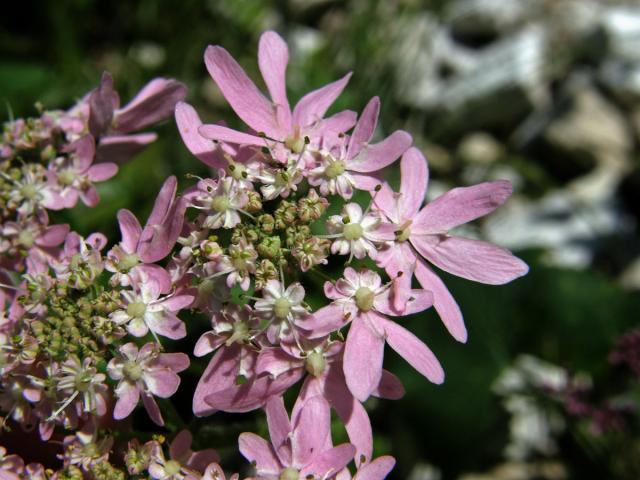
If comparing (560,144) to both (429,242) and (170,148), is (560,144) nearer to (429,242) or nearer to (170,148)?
(170,148)

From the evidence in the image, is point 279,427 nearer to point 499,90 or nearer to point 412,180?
point 412,180

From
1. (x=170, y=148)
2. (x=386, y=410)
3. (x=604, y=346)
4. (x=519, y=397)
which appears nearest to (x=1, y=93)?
(x=170, y=148)

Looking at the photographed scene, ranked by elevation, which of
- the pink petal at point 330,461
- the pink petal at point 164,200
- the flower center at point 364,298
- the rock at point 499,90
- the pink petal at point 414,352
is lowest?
the rock at point 499,90

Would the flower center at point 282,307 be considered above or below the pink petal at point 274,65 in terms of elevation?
below

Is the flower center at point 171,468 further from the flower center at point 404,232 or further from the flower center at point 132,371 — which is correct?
the flower center at point 404,232

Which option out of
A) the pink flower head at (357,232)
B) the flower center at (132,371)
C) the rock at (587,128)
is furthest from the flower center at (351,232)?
the rock at (587,128)

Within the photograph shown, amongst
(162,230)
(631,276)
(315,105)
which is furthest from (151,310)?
(631,276)
